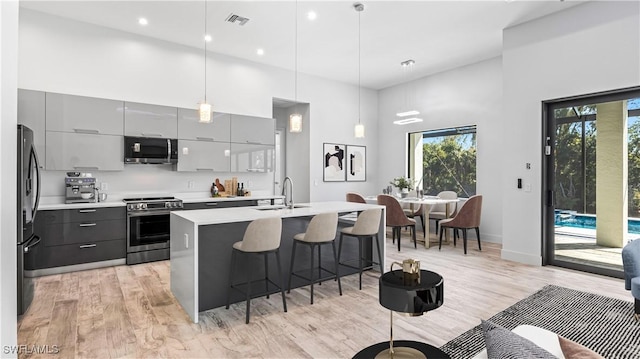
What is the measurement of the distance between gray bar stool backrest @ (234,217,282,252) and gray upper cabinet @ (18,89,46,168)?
10.9ft

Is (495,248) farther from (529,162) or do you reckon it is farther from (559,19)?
(559,19)

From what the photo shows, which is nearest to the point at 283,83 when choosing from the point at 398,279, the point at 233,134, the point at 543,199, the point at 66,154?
the point at 233,134

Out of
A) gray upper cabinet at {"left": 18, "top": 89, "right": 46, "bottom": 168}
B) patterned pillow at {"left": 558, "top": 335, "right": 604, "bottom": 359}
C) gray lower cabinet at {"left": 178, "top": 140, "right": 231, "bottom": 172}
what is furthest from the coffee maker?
patterned pillow at {"left": 558, "top": 335, "right": 604, "bottom": 359}

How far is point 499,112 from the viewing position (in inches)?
242

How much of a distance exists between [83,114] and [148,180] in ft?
4.17

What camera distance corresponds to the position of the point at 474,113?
6559 mm

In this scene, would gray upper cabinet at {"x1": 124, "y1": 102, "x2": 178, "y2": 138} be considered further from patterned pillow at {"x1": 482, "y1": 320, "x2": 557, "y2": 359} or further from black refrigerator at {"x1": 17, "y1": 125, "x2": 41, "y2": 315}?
patterned pillow at {"x1": 482, "y1": 320, "x2": 557, "y2": 359}

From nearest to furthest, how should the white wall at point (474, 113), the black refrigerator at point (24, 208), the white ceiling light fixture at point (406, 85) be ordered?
the black refrigerator at point (24, 208) < the white ceiling light fixture at point (406, 85) < the white wall at point (474, 113)

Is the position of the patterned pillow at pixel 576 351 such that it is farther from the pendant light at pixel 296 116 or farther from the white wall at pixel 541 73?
the white wall at pixel 541 73

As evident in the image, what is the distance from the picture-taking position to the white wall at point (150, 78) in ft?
14.9

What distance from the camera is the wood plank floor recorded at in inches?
98.7

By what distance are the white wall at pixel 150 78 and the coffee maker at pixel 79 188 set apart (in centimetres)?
26

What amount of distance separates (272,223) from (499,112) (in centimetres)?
509

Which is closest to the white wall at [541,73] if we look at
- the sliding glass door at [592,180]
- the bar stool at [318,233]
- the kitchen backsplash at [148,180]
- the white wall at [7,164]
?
the sliding glass door at [592,180]
